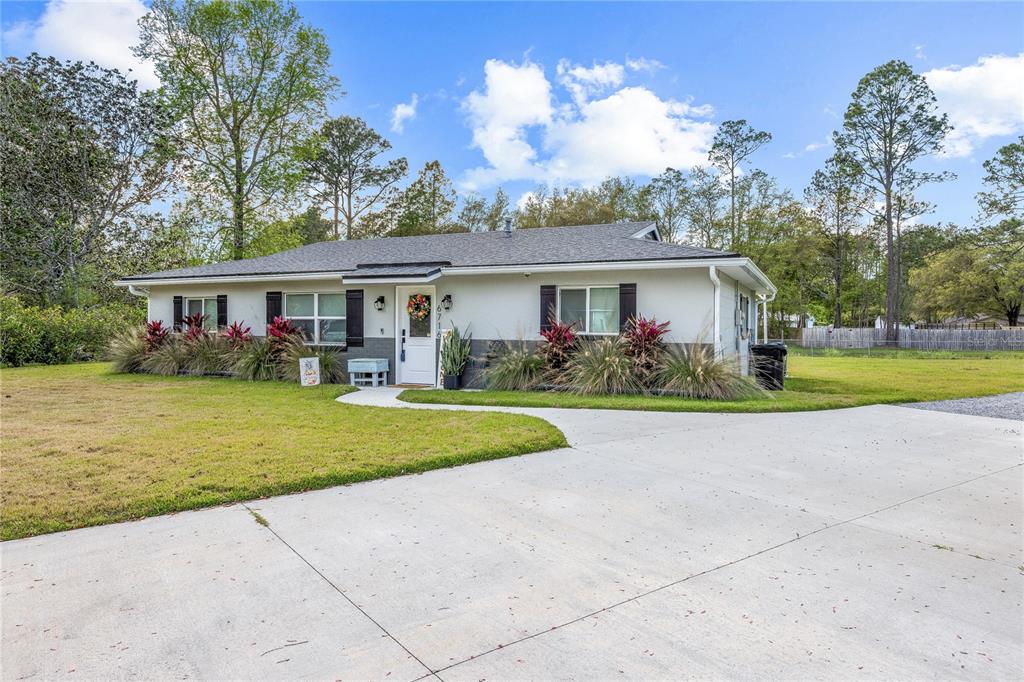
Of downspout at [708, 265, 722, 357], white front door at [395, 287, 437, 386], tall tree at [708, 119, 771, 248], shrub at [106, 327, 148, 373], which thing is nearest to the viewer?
downspout at [708, 265, 722, 357]

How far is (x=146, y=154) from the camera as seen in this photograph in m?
23.0

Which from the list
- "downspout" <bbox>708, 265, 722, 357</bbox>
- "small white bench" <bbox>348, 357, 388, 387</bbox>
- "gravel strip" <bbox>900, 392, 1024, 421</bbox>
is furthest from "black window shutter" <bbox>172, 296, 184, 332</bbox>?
"gravel strip" <bbox>900, 392, 1024, 421</bbox>

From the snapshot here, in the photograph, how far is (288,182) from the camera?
2162 cm

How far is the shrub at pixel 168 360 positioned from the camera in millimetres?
12898

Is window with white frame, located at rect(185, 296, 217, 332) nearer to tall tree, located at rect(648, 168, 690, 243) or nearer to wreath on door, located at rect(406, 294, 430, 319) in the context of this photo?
wreath on door, located at rect(406, 294, 430, 319)

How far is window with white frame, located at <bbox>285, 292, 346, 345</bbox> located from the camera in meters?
12.4

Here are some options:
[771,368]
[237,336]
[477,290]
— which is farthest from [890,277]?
[237,336]

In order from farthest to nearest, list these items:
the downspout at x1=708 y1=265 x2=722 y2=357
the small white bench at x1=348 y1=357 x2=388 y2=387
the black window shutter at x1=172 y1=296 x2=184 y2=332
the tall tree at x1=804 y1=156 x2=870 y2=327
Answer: the tall tree at x1=804 y1=156 x2=870 y2=327 < the black window shutter at x1=172 y1=296 x2=184 y2=332 < the small white bench at x1=348 y1=357 x2=388 y2=387 < the downspout at x1=708 y1=265 x2=722 y2=357

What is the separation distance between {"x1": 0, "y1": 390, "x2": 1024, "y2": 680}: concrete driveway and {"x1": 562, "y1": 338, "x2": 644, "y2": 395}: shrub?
16.4 ft

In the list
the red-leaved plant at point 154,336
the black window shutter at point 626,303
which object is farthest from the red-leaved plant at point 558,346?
the red-leaved plant at point 154,336

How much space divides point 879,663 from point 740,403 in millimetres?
7015

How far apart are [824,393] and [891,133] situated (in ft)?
80.1

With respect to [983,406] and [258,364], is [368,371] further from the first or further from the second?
[983,406]

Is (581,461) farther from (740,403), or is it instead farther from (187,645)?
(740,403)
